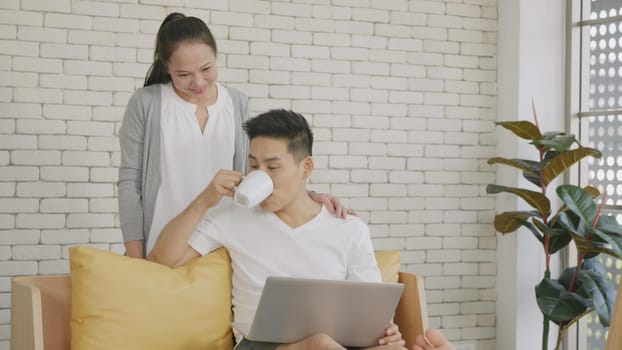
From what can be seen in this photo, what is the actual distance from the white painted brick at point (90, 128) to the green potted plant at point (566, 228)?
192 centimetres

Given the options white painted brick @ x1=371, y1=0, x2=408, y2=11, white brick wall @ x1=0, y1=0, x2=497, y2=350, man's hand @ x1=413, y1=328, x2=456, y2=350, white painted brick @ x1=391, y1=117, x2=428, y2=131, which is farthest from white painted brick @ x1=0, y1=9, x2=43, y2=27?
man's hand @ x1=413, y1=328, x2=456, y2=350

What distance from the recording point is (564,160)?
3910 mm

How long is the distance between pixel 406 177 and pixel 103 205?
63.4 inches

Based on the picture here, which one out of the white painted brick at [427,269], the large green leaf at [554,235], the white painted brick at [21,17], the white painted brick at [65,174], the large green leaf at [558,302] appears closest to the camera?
the white painted brick at [21,17]

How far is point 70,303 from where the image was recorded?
2.58 meters

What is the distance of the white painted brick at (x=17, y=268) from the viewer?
3602 millimetres

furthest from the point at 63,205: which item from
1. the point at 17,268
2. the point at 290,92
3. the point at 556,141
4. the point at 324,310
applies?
the point at 556,141

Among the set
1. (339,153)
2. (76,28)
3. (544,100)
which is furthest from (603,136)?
(76,28)

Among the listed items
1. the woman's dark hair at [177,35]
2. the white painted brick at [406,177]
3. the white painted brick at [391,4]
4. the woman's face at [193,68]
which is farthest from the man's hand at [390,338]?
the white painted brick at [391,4]

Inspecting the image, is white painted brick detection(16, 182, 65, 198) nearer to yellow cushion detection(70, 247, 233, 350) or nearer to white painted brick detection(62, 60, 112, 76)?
white painted brick detection(62, 60, 112, 76)

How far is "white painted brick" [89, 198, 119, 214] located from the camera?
3777mm

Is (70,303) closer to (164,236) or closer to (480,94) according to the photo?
(164,236)

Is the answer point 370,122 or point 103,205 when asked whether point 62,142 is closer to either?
point 103,205

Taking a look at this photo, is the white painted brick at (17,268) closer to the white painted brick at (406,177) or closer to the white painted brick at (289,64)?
the white painted brick at (289,64)
